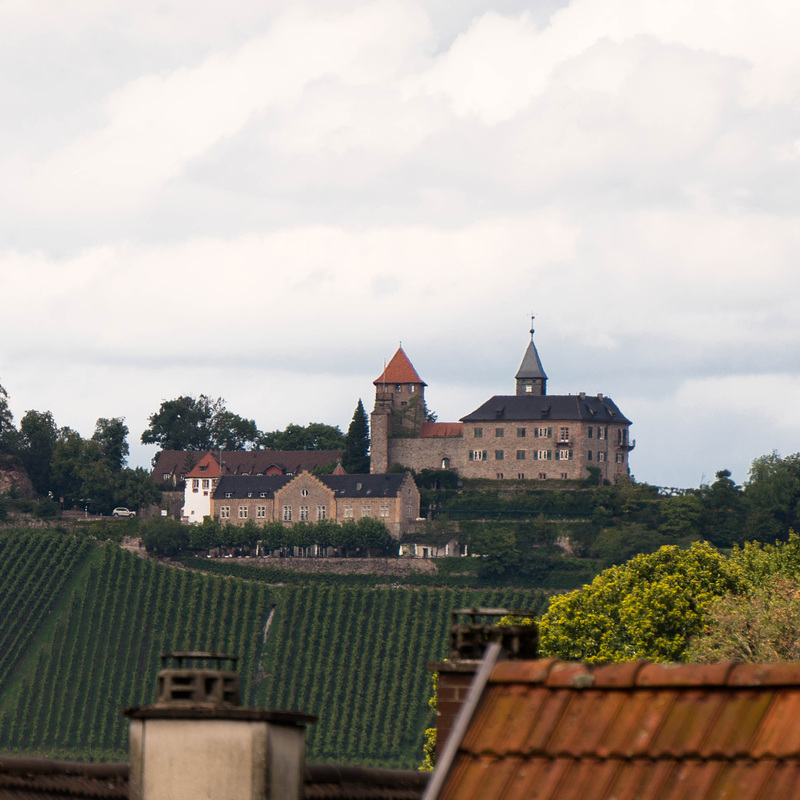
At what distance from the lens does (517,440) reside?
147 metres

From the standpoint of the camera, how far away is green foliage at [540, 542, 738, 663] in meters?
44.2

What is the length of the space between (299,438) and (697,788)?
172317 mm

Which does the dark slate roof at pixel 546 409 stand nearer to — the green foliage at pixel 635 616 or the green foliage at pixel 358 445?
the green foliage at pixel 358 445

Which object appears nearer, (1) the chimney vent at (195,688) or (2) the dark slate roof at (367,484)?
(1) the chimney vent at (195,688)

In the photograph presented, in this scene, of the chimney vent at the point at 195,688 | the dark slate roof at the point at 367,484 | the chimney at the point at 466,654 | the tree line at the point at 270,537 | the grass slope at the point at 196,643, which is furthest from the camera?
the dark slate roof at the point at 367,484

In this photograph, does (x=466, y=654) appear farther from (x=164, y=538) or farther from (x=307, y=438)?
(x=307, y=438)

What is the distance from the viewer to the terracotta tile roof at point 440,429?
5846 inches

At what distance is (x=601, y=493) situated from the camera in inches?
5527

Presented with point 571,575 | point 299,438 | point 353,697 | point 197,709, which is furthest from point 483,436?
point 197,709

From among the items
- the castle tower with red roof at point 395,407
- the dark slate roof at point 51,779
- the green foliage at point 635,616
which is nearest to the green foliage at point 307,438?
the castle tower with red roof at point 395,407

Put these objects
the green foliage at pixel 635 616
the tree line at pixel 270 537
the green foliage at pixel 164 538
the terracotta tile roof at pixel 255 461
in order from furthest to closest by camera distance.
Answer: the terracotta tile roof at pixel 255 461
the tree line at pixel 270 537
the green foliage at pixel 164 538
the green foliage at pixel 635 616

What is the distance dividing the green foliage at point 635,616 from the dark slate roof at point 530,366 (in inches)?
4301

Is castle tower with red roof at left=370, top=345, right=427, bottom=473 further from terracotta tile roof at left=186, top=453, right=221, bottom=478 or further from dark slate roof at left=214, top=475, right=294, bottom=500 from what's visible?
terracotta tile roof at left=186, top=453, right=221, bottom=478

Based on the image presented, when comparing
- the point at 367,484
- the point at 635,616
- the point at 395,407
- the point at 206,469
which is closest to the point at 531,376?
the point at 395,407
